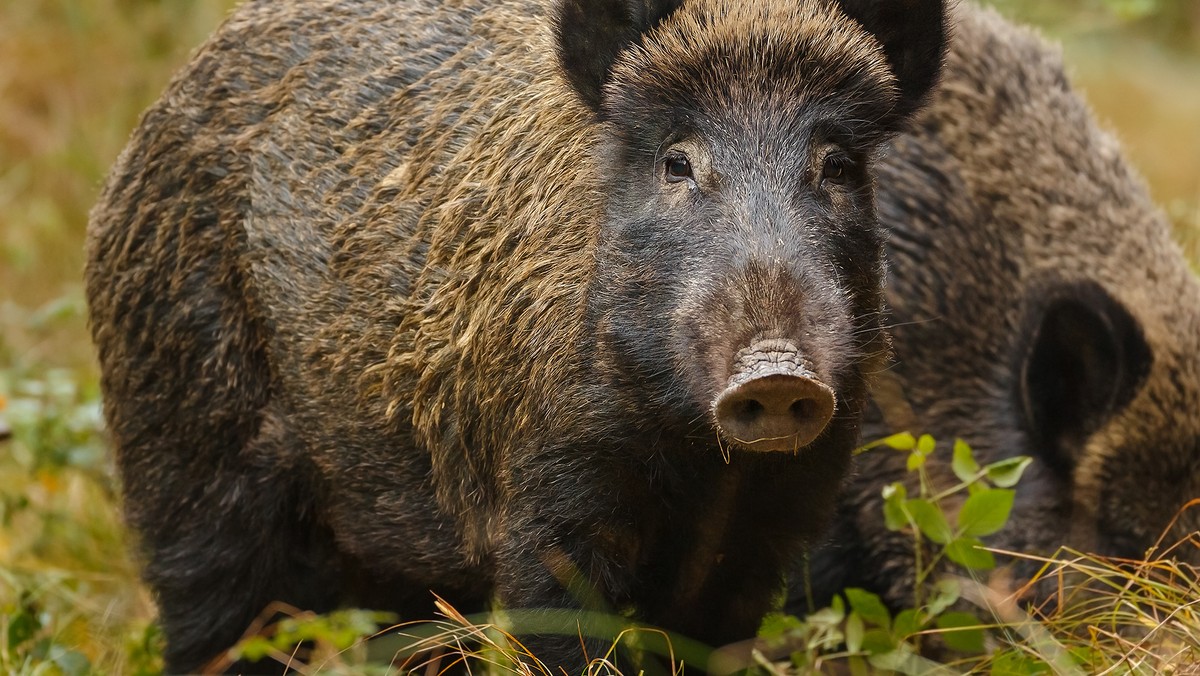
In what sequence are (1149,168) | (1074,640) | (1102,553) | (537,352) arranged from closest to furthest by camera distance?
1. (537,352)
2. (1074,640)
3. (1102,553)
4. (1149,168)

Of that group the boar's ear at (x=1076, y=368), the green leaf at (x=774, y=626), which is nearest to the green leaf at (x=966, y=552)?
the green leaf at (x=774, y=626)

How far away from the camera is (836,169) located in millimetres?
3801

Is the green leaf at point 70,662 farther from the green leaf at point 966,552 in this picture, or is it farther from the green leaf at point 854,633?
the green leaf at point 966,552

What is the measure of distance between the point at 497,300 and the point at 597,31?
72 cm

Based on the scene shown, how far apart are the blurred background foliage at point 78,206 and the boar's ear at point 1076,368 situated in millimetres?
1828

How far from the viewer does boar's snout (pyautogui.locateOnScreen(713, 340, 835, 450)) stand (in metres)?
3.12

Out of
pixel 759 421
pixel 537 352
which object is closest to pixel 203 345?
pixel 537 352

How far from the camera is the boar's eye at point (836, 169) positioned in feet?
12.3

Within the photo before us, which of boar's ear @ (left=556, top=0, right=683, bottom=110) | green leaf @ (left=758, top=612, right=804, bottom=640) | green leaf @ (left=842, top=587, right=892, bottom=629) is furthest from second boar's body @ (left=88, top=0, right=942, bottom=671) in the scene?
green leaf @ (left=842, top=587, right=892, bottom=629)

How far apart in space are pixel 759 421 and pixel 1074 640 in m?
1.79

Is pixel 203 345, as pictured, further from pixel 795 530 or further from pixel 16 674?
pixel 795 530

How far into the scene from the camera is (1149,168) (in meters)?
11.6

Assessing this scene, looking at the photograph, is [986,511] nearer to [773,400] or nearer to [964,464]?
[964,464]

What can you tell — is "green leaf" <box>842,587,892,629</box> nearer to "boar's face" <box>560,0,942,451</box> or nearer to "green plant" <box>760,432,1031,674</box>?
"green plant" <box>760,432,1031,674</box>
